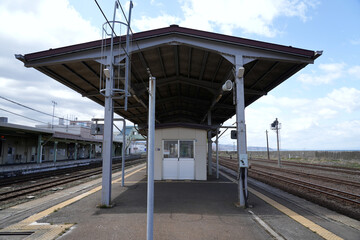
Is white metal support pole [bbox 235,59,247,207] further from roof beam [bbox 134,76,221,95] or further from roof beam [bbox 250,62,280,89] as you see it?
roof beam [bbox 134,76,221,95]

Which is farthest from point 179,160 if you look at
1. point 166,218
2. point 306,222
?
point 306,222

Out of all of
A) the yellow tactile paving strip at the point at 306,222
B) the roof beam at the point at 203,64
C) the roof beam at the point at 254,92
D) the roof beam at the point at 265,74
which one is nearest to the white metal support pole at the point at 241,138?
the yellow tactile paving strip at the point at 306,222

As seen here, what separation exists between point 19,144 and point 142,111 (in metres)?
18.5

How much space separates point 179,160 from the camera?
12.8 metres

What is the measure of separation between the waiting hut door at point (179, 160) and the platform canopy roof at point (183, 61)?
11.1ft

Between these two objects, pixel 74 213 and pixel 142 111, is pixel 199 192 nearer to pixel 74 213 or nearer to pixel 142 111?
pixel 74 213

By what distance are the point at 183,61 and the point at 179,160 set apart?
551cm

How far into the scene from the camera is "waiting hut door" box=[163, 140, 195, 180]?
12.8 meters

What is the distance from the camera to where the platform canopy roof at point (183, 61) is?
805 centimetres

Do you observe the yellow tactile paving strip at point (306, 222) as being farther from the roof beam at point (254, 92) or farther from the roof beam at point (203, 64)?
the roof beam at point (203, 64)

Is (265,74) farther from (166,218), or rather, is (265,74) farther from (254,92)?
(166,218)

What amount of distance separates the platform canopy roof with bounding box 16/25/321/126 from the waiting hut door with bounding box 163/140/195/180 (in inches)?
133

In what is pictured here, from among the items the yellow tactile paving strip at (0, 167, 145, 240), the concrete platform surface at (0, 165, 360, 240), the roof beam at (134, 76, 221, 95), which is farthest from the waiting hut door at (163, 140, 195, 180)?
the yellow tactile paving strip at (0, 167, 145, 240)

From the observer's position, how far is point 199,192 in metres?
9.38
